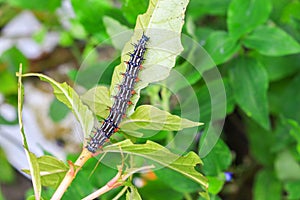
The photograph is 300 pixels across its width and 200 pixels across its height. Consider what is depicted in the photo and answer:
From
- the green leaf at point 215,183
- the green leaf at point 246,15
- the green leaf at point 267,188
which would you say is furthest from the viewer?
the green leaf at point 267,188

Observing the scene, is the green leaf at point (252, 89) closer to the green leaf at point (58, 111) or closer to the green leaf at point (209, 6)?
the green leaf at point (209, 6)

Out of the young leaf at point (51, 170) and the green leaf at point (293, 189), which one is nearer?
the young leaf at point (51, 170)

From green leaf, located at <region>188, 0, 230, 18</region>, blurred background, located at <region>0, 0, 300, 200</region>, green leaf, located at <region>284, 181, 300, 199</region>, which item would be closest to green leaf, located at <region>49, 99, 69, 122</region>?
blurred background, located at <region>0, 0, 300, 200</region>

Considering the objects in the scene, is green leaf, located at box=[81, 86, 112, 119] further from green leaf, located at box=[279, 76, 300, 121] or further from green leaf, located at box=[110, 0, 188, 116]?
green leaf, located at box=[279, 76, 300, 121]

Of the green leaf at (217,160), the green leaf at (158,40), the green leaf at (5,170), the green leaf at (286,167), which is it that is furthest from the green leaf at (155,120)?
the green leaf at (5,170)

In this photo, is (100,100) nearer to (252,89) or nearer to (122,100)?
(122,100)

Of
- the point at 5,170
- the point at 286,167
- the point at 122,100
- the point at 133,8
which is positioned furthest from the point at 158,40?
the point at 5,170
